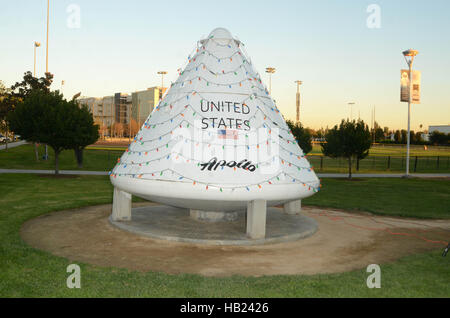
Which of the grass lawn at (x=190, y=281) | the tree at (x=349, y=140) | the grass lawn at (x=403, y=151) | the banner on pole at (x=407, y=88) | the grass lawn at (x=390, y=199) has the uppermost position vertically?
the banner on pole at (x=407, y=88)

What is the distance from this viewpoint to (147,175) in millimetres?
11352

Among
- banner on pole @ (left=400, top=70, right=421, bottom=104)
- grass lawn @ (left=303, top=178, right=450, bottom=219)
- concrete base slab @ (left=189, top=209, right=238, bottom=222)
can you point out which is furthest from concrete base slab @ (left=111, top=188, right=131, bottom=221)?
banner on pole @ (left=400, top=70, right=421, bottom=104)

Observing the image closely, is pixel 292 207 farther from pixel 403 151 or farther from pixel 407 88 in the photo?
pixel 403 151

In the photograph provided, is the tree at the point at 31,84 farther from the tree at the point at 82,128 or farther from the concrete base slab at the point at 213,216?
the concrete base slab at the point at 213,216

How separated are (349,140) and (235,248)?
1028 inches

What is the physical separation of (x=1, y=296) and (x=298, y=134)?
130ft

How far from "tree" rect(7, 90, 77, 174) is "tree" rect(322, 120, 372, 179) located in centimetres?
2186

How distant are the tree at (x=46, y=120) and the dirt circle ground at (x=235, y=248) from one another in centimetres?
1573

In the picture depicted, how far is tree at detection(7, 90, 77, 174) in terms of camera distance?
28.4 metres

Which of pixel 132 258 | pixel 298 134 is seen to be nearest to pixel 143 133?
pixel 132 258

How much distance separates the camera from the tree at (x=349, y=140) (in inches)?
1341

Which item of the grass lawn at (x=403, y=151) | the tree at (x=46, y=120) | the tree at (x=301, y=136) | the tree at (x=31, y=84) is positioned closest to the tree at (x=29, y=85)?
the tree at (x=31, y=84)

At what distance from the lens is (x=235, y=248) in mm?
10578

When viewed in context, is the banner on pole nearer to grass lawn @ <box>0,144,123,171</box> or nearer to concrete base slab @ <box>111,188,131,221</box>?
grass lawn @ <box>0,144,123,171</box>
